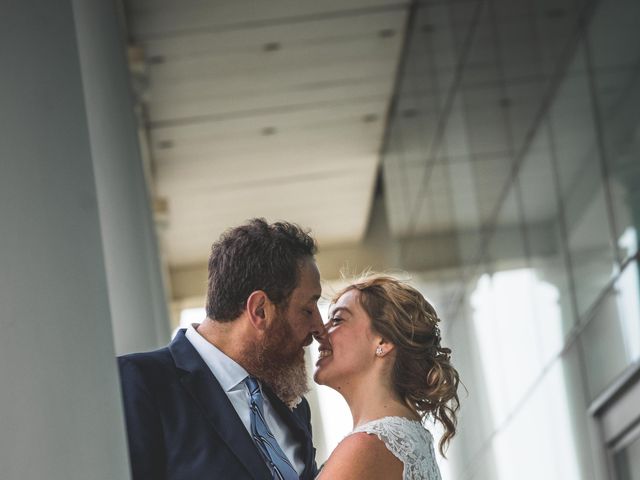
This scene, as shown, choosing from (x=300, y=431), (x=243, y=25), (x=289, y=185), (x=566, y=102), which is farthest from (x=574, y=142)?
(x=289, y=185)

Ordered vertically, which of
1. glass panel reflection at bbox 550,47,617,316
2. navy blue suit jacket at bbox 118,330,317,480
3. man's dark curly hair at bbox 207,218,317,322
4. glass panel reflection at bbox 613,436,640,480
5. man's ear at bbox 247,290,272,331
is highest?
glass panel reflection at bbox 550,47,617,316

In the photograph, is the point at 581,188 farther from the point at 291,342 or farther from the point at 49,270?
the point at 49,270

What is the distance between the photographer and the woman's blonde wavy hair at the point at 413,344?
431 cm

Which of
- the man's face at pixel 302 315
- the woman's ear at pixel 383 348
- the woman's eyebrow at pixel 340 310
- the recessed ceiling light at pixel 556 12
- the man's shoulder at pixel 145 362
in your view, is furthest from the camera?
the recessed ceiling light at pixel 556 12

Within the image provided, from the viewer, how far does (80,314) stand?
212cm

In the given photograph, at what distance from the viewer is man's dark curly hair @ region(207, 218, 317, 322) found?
13.4 feet

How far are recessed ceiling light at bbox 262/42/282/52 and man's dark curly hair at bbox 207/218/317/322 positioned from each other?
11.4 meters

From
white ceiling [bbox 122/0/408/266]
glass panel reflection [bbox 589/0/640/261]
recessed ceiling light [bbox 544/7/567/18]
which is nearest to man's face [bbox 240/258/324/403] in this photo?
glass panel reflection [bbox 589/0/640/261]

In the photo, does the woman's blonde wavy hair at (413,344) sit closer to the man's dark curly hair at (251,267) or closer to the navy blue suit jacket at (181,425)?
the man's dark curly hair at (251,267)

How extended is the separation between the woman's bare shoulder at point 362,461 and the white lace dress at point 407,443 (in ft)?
0.08

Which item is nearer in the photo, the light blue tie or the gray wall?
the gray wall

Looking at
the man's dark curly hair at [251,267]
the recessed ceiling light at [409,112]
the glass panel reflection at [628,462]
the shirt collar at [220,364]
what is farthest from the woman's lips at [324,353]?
the recessed ceiling light at [409,112]

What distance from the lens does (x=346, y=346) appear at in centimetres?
434

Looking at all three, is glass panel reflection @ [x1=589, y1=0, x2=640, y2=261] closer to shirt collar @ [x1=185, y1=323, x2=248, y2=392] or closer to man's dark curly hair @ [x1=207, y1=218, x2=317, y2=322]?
man's dark curly hair @ [x1=207, y1=218, x2=317, y2=322]
